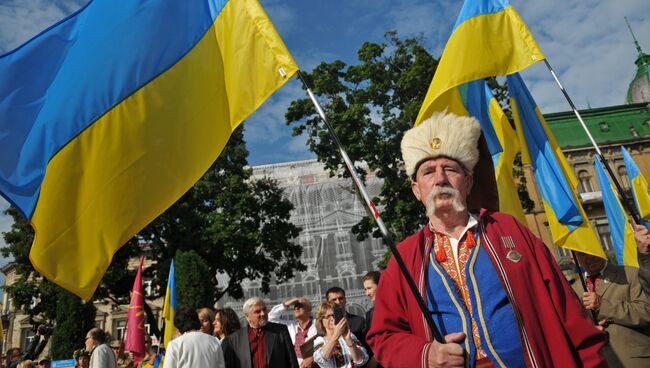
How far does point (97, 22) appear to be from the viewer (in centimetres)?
357

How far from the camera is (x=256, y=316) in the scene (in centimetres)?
556

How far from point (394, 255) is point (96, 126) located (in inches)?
94.4

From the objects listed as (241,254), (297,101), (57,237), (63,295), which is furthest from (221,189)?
(57,237)

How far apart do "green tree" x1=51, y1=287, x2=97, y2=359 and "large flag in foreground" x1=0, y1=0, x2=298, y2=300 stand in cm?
2091

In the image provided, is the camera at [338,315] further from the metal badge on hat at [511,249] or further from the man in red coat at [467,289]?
the metal badge on hat at [511,249]

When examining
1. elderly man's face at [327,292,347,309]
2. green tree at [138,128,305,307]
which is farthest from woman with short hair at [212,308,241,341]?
green tree at [138,128,305,307]

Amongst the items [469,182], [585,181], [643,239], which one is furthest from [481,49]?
[585,181]

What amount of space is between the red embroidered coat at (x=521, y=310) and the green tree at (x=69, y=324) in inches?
882

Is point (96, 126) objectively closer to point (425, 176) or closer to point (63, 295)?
point (425, 176)

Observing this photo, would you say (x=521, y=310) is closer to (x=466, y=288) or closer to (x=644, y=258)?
(x=466, y=288)

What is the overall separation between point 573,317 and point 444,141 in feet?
3.42

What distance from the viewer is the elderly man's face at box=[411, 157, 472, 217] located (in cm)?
248

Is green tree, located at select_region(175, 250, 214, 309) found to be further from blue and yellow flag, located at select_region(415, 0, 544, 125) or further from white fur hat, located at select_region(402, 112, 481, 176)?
white fur hat, located at select_region(402, 112, 481, 176)

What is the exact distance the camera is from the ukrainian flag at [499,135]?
5930mm
